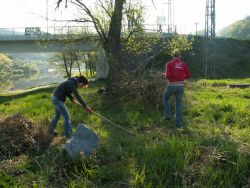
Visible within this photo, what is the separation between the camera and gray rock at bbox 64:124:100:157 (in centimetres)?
803

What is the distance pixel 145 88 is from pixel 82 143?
656 centimetres

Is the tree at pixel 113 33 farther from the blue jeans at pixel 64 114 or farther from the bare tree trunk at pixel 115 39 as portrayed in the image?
the blue jeans at pixel 64 114

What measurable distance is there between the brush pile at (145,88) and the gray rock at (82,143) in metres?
6.16

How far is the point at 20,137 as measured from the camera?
9.43 m

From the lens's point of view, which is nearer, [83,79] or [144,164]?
[144,164]

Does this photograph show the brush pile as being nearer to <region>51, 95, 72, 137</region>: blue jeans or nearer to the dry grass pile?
<region>51, 95, 72, 137</region>: blue jeans

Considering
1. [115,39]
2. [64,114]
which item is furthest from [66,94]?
[115,39]

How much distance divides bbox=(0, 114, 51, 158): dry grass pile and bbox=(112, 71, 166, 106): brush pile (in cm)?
521

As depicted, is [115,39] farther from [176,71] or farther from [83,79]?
[83,79]

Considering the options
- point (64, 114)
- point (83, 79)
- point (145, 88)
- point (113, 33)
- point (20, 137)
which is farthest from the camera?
point (113, 33)

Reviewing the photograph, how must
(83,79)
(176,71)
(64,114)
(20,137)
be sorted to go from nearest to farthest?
(20,137), (83,79), (64,114), (176,71)

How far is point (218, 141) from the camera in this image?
26.8 feet

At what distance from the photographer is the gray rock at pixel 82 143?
8.03 metres

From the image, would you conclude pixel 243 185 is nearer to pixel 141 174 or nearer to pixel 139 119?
pixel 141 174
